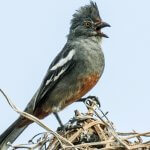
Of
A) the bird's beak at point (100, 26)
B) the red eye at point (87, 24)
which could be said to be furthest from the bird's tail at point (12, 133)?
the red eye at point (87, 24)

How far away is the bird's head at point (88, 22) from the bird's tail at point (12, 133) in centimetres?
155

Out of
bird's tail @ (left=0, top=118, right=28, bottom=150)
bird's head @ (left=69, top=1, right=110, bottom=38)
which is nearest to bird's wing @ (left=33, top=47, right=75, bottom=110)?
bird's tail @ (left=0, top=118, right=28, bottom=150)

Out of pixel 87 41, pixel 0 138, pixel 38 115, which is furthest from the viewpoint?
pixel 87 41

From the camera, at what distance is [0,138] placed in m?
6.70

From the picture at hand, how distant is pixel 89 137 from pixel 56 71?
251cm

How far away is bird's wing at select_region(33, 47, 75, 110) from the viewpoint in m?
7.30

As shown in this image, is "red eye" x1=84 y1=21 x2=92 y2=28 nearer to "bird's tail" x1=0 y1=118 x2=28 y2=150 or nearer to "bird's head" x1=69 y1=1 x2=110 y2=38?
"bird's head" x1=69 y1=1 x2=110 y2=38

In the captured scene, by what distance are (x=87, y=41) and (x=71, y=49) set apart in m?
0.34

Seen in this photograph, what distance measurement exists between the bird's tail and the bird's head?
5.10 feet

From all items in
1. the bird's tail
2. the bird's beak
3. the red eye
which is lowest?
the bird's tail

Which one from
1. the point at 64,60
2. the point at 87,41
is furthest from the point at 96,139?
the point at 87,41

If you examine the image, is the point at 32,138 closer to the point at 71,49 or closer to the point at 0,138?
the point at 0,138

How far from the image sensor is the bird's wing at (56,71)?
7.30 metres

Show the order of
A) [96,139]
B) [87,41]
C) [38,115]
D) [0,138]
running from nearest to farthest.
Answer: [96,139] → [0,138] → [38,115] → [87,41]
